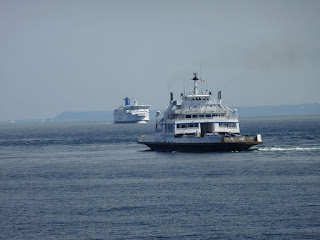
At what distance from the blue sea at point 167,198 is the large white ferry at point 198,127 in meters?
3.62

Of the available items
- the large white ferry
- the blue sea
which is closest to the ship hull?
the large white ferry

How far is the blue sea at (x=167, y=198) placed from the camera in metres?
40.0

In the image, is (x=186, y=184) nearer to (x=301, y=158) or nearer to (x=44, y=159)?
(x=301, y=158)

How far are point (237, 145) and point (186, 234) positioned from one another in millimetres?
49150

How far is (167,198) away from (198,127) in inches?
1662

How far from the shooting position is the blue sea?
131ft

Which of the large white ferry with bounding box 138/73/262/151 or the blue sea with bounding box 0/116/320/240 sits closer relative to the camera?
the blue sea with bounding box 0/116/320/240

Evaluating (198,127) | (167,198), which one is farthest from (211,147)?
(167,198)

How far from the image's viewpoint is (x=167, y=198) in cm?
5122

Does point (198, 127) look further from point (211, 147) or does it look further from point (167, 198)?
point (167, 198)

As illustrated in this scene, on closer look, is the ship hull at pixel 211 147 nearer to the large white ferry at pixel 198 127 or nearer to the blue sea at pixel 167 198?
the large white ferry at pixel 198 127

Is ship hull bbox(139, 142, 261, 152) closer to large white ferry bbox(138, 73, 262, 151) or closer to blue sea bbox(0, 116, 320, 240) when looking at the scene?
large white ferry bbox(138, 73, 262, 151)

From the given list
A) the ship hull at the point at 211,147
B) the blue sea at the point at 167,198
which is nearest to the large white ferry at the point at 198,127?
the ship hull at the point at 211,147

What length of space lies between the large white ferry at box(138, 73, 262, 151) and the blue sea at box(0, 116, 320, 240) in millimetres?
3619
